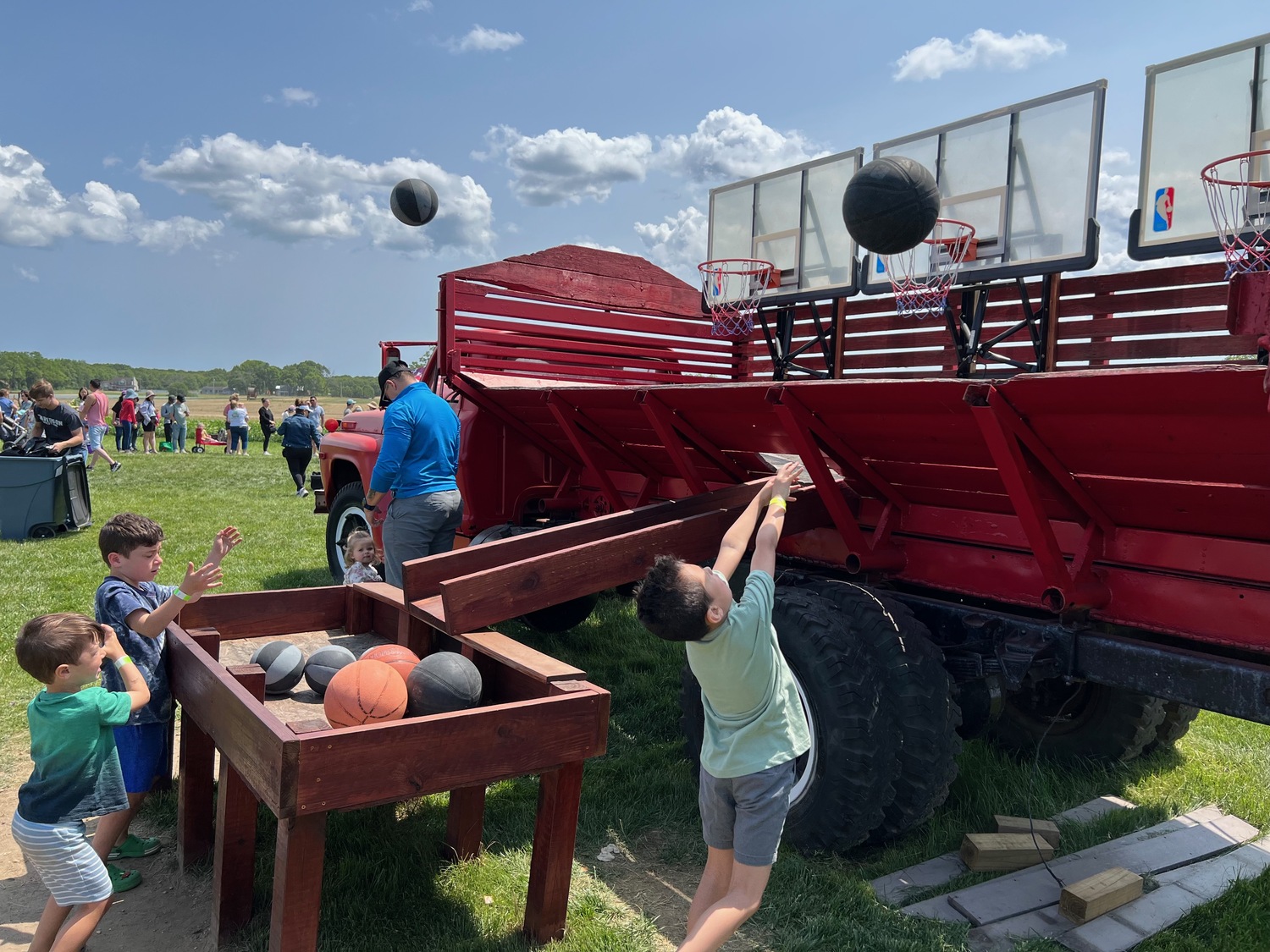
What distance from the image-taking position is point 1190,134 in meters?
5.92

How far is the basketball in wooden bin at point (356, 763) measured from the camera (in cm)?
262

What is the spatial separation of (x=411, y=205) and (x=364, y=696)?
21.7 feet

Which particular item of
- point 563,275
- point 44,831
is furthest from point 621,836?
point 563,275

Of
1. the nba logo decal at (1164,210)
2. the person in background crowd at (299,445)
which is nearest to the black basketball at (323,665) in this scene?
the nba logo decal at (1164,210)

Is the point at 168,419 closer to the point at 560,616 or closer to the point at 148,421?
the point at 148,421

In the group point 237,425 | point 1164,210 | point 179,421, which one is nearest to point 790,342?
point 1164,210

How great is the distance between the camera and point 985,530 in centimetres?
376

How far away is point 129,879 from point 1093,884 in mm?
3497

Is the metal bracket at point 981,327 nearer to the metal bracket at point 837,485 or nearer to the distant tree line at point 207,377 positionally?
the metal bracket at point 837,485

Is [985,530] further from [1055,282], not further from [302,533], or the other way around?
[302,533]

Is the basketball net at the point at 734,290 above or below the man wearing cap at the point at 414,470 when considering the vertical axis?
above

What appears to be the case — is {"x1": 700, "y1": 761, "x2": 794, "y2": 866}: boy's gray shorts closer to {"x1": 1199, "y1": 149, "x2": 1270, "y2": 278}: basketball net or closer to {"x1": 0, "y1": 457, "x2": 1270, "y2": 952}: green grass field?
{"x1": 0, "y1": 457, "x2": 1270, "y2": 952}: green grass field

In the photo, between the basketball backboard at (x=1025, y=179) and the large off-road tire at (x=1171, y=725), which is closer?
the large off-road tire at (x=1171, y=725)

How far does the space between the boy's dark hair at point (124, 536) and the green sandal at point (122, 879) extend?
1.14 meters
